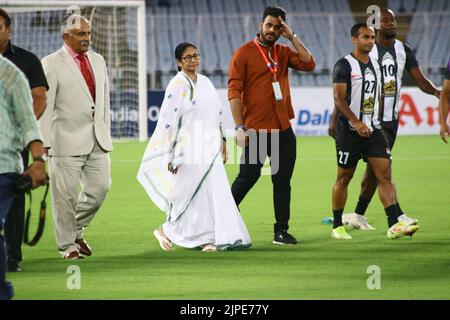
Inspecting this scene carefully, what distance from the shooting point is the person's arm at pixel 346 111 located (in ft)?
33.7

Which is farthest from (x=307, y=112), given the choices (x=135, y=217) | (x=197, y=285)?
(x=197, y=285)

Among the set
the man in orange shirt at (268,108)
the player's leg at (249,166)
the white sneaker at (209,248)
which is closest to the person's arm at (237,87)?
the man in orange shirt at (268,108)

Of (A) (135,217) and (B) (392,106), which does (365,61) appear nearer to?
(B) (392,106)

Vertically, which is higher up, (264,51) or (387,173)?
(264,51)

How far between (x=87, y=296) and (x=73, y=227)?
2042 mm

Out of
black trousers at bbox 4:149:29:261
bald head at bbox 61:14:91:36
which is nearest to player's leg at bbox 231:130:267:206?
bald head at bbox 61:14:91:36

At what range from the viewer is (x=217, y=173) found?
9938 millimetres

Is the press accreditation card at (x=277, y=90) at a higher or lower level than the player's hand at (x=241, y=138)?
higher

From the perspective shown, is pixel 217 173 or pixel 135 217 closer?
pixel 217 173

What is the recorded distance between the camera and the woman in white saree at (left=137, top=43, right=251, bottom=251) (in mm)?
9828

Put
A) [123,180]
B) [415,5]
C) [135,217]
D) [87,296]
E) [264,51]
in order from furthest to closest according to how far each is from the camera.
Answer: [415,5]
[123,180]
[135,217]
[264,51]
[87,296]

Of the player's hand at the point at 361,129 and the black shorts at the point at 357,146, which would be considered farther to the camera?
the black shorts at the point at 357,146

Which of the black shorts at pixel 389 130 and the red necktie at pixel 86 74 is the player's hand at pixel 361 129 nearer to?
the black shorts at pixel 389 130

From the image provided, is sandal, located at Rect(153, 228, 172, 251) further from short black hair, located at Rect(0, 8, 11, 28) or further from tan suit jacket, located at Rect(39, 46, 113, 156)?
short black hair, located at Rect(0, 8, 11, 28)
